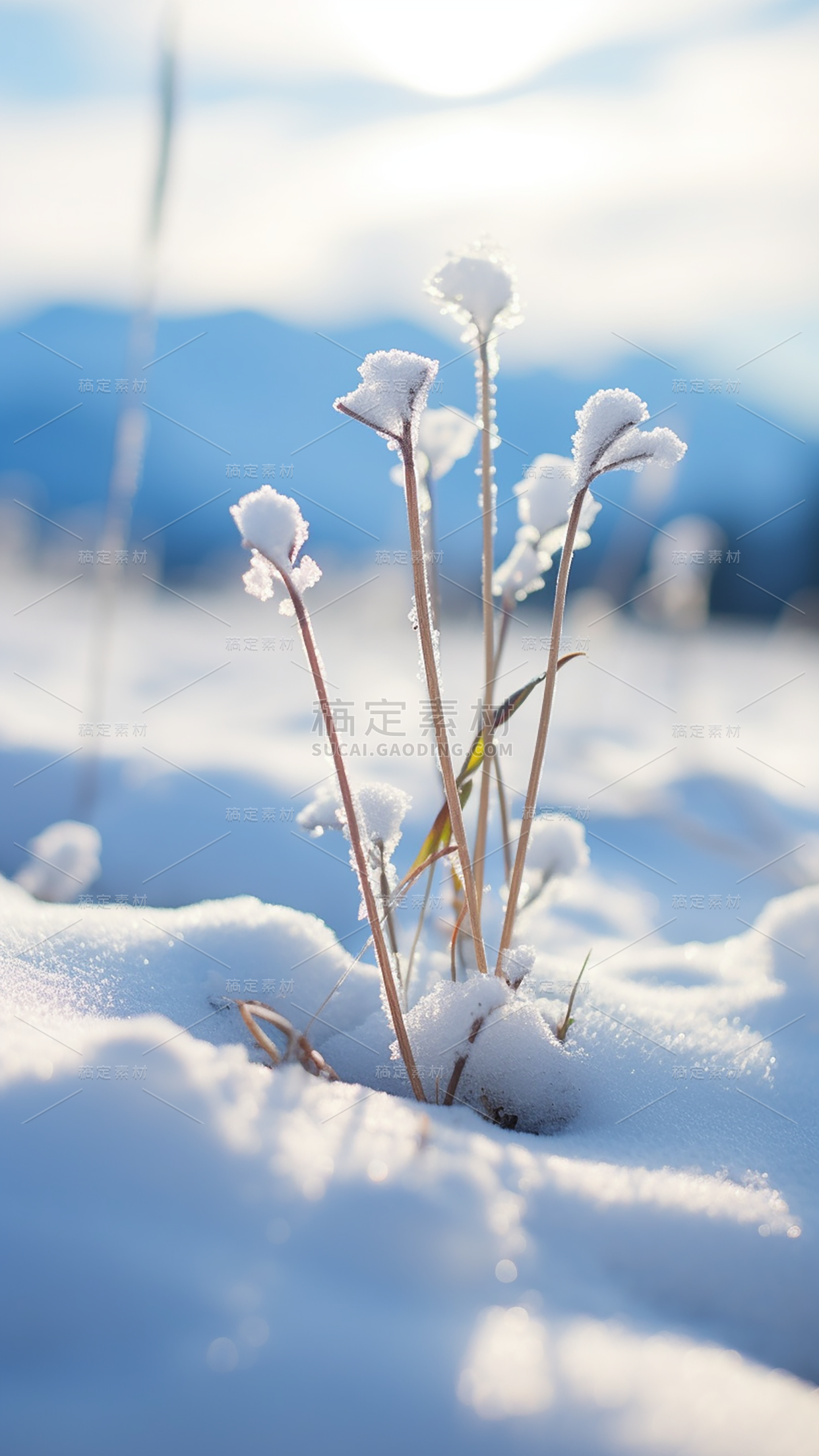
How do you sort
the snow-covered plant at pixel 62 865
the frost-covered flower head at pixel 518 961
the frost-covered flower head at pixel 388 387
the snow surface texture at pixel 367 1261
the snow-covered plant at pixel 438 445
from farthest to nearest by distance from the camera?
the snow-covered plant at pixel 62 865 → the snow-covered plant at pixel 438 445 → the frost-covered flower head at pixel 518 961 → the frost-covered flower head at pixel 388 387 → the snow surface texture at pixel 367 1261

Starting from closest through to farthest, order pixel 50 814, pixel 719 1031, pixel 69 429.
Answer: pixel 719 1031 → pixel 50 814 → pixel 69 429

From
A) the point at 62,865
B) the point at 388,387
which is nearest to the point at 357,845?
the point at 388,387

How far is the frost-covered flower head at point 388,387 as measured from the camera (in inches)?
20.3

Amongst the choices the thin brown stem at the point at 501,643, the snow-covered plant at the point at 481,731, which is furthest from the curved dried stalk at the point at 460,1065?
the thin brown stem at the point at 501,643

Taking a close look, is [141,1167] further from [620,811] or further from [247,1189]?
[620,811]

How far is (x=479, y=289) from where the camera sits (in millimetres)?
610

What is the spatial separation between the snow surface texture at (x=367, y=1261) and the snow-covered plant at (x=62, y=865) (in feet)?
1.17

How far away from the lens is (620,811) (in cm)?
150

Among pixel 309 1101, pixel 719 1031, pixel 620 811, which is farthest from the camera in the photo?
pixel 620 811

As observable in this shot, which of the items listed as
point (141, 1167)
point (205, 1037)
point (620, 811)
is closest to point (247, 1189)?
point (141, 1167)

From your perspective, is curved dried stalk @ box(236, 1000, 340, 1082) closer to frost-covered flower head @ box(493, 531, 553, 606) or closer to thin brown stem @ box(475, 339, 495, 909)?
thin brown stem @ box(475, 339, 495, 909)

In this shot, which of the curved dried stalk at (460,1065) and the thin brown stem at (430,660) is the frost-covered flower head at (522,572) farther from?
the curved dried stalk at (460,1065)

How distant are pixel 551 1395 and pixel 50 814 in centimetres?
100

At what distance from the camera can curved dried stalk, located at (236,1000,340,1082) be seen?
21.3 inches
